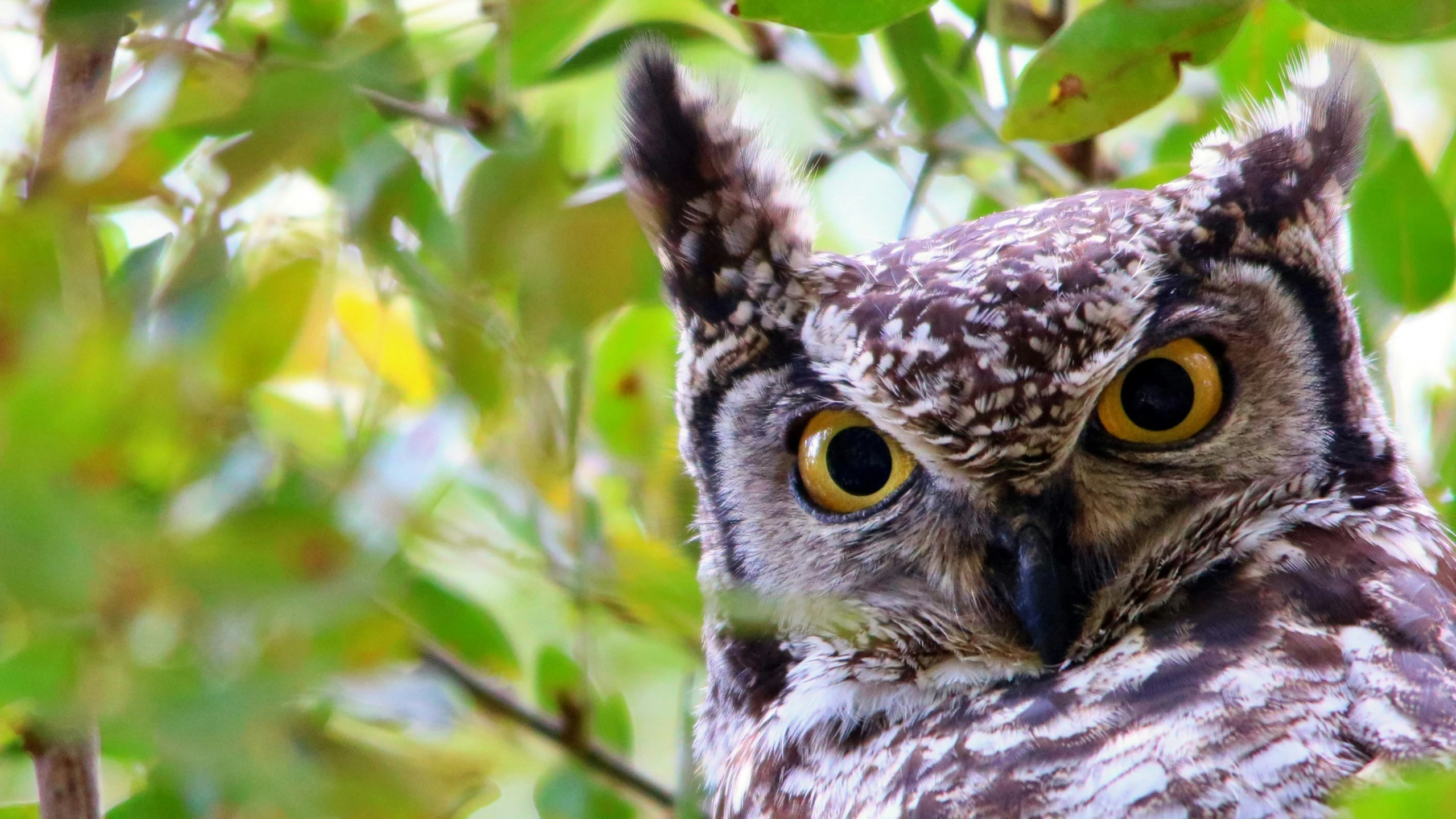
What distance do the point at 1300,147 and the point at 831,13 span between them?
0.82 meters

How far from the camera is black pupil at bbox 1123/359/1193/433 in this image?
1567 millimetres

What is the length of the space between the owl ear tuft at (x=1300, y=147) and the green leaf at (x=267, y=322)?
110 cm

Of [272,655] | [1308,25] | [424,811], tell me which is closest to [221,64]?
[272,655]

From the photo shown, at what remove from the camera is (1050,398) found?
151 centimetres

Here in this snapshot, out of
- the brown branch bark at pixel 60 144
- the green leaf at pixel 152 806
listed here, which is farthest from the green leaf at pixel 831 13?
the green leaf at pixel 152 806

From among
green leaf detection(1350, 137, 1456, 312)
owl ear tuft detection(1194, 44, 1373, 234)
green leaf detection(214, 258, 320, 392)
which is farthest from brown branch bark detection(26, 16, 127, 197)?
green leaf detection(1350, 137, 1456, 312)

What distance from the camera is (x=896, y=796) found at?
1.54 meters

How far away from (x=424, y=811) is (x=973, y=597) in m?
0.74

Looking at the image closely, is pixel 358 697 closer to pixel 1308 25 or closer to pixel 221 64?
pixel 221 64

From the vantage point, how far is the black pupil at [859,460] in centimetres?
169

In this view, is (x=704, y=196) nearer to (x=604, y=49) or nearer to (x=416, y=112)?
(x=604, y=49)

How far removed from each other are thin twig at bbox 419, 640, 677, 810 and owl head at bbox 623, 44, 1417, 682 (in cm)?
29

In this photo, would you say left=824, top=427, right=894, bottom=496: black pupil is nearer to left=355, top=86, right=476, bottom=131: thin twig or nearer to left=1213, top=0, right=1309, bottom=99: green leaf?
left=355, top=86, right=476, bottom=131: thin twig

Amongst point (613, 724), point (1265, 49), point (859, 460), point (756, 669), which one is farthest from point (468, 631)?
point (1265, 49)
